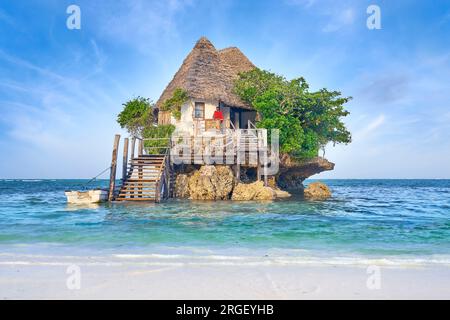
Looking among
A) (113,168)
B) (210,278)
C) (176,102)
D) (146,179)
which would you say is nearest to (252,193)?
(146,179)

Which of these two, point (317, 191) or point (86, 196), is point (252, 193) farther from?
point (86, 196)

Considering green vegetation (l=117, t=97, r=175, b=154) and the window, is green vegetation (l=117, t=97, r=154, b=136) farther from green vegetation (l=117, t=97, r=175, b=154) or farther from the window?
the window

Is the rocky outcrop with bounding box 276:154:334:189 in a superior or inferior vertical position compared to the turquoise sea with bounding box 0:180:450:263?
superior

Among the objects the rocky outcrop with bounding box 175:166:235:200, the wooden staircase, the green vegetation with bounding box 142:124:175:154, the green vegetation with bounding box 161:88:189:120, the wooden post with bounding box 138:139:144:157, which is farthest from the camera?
the green vegetation with bounding box 161:88:189:120

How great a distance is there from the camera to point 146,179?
1872 centimetres

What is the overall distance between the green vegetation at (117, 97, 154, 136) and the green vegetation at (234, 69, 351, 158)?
6.95 meters

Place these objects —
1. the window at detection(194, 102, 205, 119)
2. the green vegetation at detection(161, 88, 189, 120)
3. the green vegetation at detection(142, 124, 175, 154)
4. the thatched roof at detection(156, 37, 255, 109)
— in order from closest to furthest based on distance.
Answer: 1. the green vegetation at detection(142, 124, 175, 154)
2. the green vegetation at detection(161, 88, 189, 120)
3. the thatched roof at detection(156, 37, 255, 109)
4. the window at detection(194, 102, 205, 119)

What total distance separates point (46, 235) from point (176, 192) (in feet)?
39.8

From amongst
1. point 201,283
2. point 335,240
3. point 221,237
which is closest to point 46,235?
point 221,237

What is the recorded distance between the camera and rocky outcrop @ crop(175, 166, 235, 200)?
20.3 metres

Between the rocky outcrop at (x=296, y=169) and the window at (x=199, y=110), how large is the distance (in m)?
6.54

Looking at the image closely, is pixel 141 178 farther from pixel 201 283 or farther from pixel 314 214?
pixel 201 283

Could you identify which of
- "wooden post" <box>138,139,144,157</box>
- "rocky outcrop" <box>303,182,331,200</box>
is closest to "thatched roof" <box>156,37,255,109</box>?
"wooden post" <box>138,139,144,157</box>

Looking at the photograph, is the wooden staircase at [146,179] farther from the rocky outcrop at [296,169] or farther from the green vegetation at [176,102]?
the rocky outcrop at [296,169]
